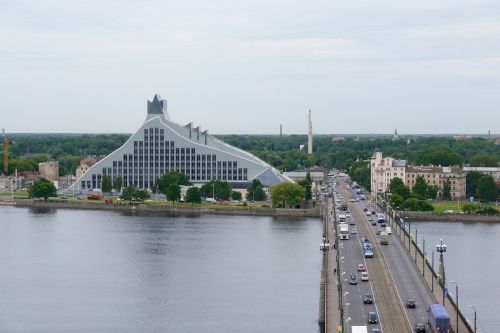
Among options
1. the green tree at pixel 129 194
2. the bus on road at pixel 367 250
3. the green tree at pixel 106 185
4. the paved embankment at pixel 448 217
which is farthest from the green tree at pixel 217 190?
the bus on road at pixel 367 250

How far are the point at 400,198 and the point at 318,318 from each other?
3005 cm

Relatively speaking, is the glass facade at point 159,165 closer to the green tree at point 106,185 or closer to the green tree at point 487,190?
the green tree at point 106,185

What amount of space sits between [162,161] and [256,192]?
7693 mm

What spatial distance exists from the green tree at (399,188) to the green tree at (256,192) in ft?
24.3

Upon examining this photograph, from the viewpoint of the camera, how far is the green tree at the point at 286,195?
5594 centimetres

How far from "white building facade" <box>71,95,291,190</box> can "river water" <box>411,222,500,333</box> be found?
1752 cm

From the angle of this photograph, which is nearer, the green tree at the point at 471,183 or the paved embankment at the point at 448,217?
the paved embankment at the point at 448,217

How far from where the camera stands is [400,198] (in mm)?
55094

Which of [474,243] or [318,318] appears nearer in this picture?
[318,318]

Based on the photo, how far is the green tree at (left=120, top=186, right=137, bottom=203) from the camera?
60.1 m

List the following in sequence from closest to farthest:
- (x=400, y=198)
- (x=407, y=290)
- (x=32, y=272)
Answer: (x=407, y=290), (x=32, y=272), (x=400, y=198)

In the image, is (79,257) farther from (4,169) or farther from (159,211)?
(4,169)

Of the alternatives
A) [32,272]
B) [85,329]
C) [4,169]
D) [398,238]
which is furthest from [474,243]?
[4,169]

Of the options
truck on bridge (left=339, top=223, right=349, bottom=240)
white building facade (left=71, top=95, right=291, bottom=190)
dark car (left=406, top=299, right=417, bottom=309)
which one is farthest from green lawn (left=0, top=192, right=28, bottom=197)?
dark car (left=406, top=299, right=417, bottom=309)
